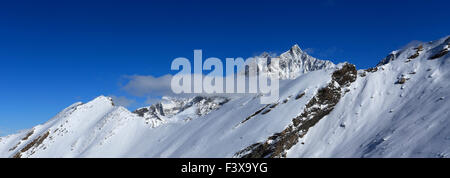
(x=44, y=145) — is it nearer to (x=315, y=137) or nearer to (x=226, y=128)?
(x=226, y=128)

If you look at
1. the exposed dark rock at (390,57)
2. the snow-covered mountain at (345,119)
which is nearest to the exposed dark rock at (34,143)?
the snow-covered mountain at (345,119)

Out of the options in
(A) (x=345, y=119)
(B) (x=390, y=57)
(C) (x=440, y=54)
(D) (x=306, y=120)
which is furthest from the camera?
(B) (x=390, y=57)

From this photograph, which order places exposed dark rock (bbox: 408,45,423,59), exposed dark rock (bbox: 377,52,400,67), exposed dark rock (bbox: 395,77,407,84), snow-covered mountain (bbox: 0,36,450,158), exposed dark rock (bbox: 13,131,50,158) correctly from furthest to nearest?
exposed dark rock (bbox: 13,131,50,158), exposed dark rock (bbox: 377,52,400,67), exposed dark rock (bbox: 408,45,423,59), exposed dark rock (bbox: 395,77,407,84), snow-covered mountain (bbox: 0,36,450,158)

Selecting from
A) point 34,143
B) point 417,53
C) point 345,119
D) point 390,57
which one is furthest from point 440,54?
point 34,143

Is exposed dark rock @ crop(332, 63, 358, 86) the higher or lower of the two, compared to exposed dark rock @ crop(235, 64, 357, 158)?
higher

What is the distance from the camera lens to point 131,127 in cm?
5728

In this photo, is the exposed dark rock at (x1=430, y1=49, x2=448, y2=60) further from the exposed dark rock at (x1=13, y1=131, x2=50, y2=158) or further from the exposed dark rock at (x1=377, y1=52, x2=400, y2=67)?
the exposed dark rock at (x1=13, y1=131, x2=50, y2=158)

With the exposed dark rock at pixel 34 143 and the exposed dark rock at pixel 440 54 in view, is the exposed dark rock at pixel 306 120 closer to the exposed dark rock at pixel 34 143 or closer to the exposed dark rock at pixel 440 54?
the exposed dark rock at pixel 440 54

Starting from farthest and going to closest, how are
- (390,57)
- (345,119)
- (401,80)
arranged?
(390,57) → (401,80) → (345,119)

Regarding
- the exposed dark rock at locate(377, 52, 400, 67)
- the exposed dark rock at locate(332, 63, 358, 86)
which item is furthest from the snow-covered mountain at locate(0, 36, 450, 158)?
the exposed dark rock at locate(377, 52, 400, 67)

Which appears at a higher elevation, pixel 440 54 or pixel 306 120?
pixel 440 54

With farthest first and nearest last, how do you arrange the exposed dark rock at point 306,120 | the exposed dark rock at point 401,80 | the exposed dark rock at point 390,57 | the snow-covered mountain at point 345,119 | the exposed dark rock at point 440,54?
the exposed dark rock at point 390,57 < the exposed dark rock at point 440,54 < the exposed dark rock at point 401,80 < the exposed dark rock at point 306,120 < the snow-covered mountain at point 345,119

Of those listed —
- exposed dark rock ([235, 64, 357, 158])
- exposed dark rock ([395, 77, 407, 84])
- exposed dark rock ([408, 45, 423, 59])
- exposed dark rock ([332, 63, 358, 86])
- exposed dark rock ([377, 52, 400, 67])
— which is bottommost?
exposed dark rock ([235, 64, 357, 158])

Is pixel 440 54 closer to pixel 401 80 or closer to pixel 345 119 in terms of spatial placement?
pixel 401 80
